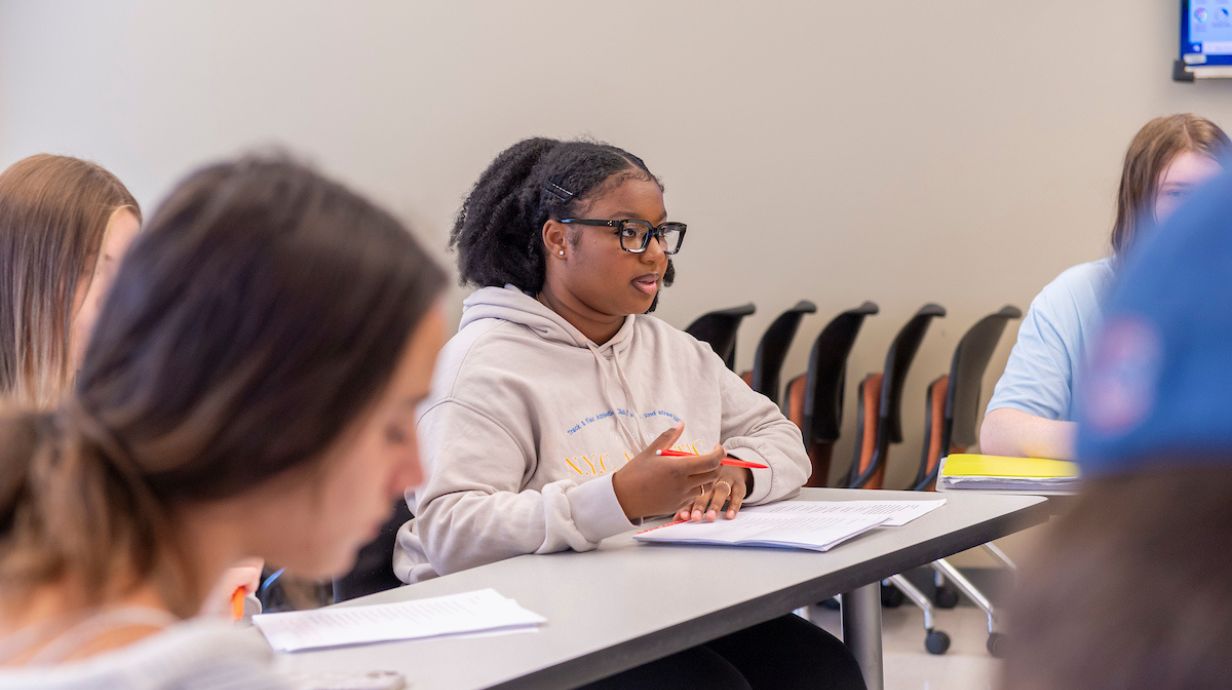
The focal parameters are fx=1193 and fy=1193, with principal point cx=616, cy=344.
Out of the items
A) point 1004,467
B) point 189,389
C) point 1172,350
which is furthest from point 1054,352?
point 1172,350

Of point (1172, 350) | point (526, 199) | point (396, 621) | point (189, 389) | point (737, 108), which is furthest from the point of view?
point (737, 108)

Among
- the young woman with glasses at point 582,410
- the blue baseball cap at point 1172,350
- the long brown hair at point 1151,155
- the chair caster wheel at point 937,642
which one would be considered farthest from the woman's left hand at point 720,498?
the chair caster wheel at point 937,642

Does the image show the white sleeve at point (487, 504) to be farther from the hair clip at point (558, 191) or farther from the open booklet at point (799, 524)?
the hair clip at point (558, 191)

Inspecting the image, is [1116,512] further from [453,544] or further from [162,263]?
[453,544]

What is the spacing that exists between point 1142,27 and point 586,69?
210 cm

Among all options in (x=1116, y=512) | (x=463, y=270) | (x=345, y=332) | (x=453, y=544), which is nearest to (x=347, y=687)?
(x=345, y=332)

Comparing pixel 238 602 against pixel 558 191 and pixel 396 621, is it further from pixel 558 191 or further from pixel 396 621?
pixel 558 191

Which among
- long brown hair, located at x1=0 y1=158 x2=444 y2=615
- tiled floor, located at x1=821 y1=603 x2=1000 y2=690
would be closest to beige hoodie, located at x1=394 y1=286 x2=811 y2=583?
long brown hair, located at x1=0 y1=158 x2=444 y2=615

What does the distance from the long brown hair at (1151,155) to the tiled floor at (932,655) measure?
1.13 m

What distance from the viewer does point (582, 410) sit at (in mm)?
1980

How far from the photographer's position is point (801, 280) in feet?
15.5

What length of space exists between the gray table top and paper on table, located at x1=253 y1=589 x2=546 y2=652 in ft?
0.08

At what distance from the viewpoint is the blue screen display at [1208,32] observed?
13.8 ft

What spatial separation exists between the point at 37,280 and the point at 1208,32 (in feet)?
13.3
